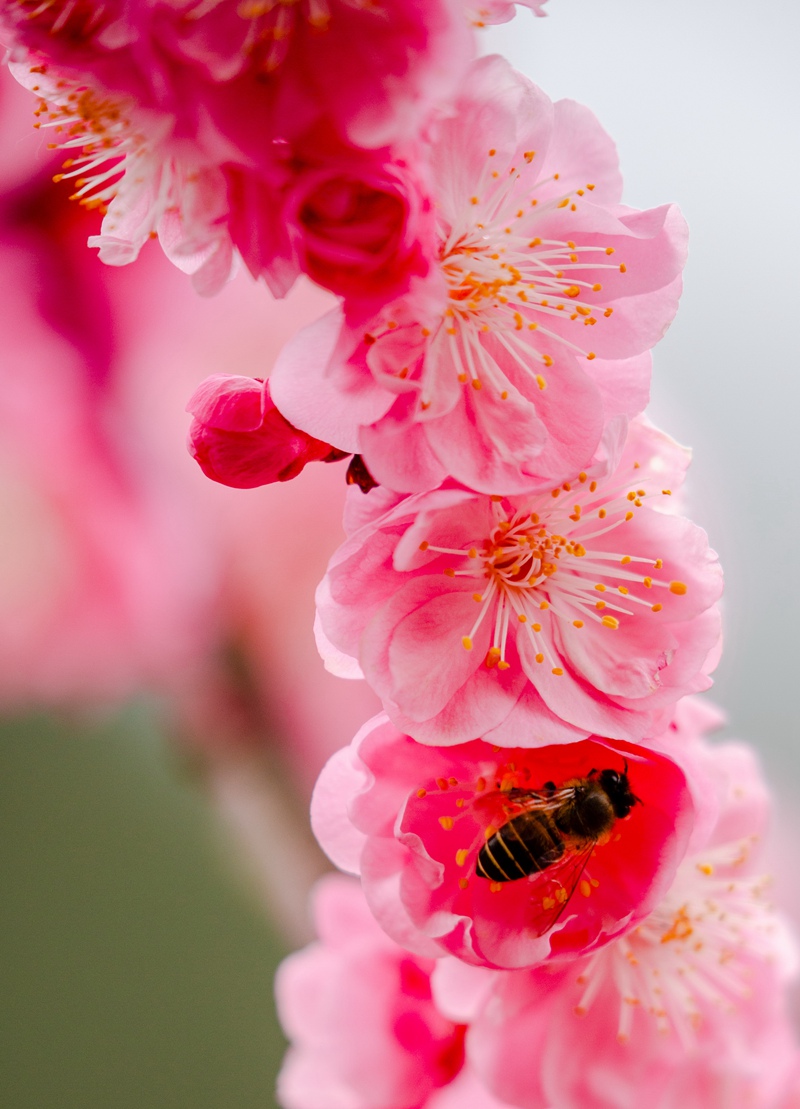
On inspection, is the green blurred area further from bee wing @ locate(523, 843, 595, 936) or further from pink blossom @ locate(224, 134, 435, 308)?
pink blossom @ locate(224, 134, 435, 308)

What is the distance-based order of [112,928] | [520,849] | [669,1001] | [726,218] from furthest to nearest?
[112,928], [726,218], [669,1001], [520,849]

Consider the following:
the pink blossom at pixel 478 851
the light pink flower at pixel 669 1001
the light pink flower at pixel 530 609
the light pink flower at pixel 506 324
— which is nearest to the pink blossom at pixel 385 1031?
the light pink flower at pixel 669 1001

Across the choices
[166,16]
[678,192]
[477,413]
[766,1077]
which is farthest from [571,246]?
[766,1077]

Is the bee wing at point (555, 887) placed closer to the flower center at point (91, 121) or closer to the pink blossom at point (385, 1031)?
the pink blossom at point (385, 1031)

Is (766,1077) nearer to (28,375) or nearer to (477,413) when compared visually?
(477,413)

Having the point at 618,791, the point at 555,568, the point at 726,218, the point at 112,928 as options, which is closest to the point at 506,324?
the point at 555,568

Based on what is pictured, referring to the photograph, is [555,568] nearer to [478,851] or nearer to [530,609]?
[530,609]
